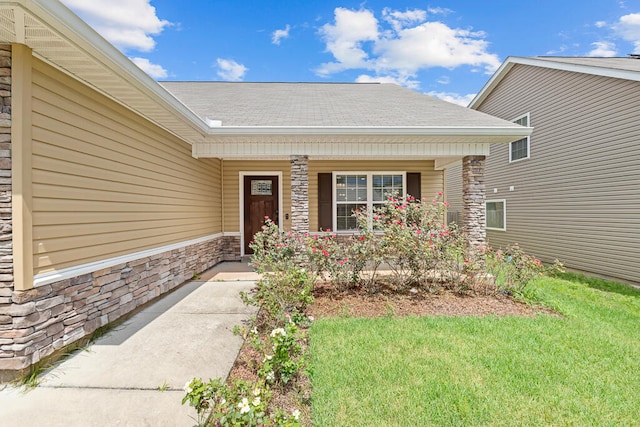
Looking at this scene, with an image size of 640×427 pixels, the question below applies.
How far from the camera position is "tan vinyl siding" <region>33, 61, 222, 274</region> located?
106 inches

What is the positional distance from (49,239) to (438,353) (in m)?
3.99

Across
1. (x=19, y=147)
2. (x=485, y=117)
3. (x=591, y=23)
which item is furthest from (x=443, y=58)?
(x=19, y=147)

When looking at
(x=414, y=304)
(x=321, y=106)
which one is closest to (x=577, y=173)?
(x=414, y=304)

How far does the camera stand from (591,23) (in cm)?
989

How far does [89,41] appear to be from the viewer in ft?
8.02

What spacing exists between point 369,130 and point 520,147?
7.18 m

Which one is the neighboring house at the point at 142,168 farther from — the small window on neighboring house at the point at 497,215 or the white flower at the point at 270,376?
the small window on neighboring house at the point at 497,215

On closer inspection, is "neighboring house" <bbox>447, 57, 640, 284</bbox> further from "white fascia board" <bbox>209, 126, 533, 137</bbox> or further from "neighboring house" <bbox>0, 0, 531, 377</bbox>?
"neighboring house" <bbox>0, 0, 531, 377</bbox>

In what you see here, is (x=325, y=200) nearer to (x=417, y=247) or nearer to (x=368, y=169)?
(x=368, y=169)

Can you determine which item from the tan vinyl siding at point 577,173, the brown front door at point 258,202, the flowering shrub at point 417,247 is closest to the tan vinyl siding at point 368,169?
the brown front door at point 258,202

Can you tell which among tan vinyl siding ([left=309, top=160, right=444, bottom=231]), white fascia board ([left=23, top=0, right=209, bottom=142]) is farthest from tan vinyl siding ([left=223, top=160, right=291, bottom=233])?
white fascia board ([left=23, top=0, right=209, bottom=142])

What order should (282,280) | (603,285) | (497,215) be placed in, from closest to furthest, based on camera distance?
(282,280), (603,285), (497,215)

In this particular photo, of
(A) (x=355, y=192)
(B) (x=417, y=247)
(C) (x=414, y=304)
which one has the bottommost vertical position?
(C) (x=414, y=304)

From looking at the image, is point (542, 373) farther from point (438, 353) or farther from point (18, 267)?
point (18, 267)
